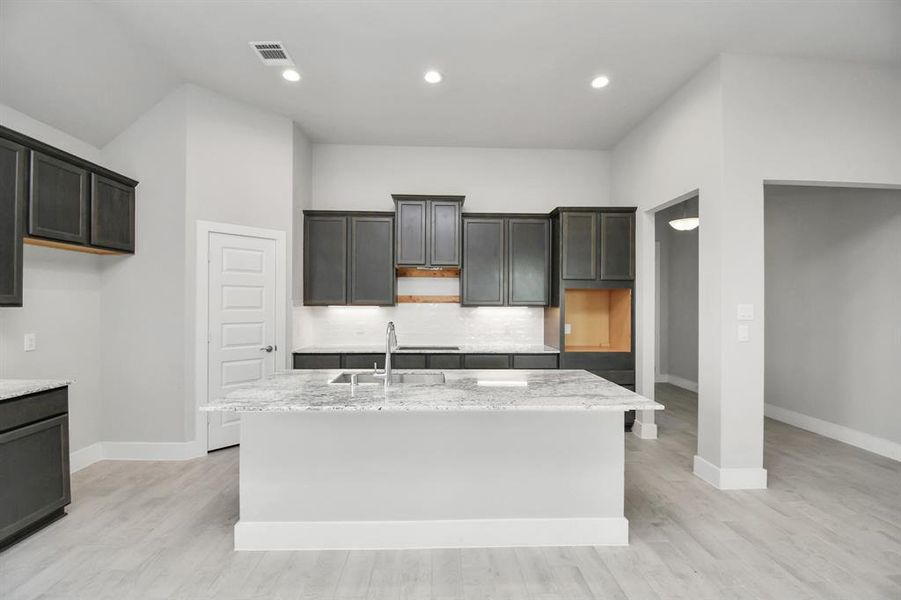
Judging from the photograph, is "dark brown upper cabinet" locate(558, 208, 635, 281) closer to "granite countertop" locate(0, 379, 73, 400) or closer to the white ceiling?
the white ceiling

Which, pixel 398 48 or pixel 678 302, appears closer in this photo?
pixel 398 48

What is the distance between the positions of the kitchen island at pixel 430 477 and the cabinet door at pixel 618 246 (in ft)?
8.21

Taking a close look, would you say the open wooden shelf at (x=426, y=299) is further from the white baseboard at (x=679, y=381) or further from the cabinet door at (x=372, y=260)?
the white baseboard at (x=679, y=381)

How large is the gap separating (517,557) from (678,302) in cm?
602

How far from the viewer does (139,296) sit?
3881 mm

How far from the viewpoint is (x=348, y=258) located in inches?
195

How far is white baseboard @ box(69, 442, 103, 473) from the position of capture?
360 cm

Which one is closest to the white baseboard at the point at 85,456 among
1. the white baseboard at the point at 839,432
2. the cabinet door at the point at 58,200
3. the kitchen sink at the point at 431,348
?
the cabinet door at the point at 58,200

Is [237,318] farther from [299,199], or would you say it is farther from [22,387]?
[22,387]

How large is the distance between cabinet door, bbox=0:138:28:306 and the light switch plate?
5055mm

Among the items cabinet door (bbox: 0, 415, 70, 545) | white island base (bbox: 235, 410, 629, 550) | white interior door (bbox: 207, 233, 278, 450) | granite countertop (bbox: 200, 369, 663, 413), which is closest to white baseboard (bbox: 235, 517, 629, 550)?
white island base (bbox: 235, 410, 629, 550)

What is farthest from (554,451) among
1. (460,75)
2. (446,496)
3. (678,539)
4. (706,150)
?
(460,75)

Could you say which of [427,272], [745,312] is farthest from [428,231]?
[745,312]

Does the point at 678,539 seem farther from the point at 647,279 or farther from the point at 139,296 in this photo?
the point at 139,296
